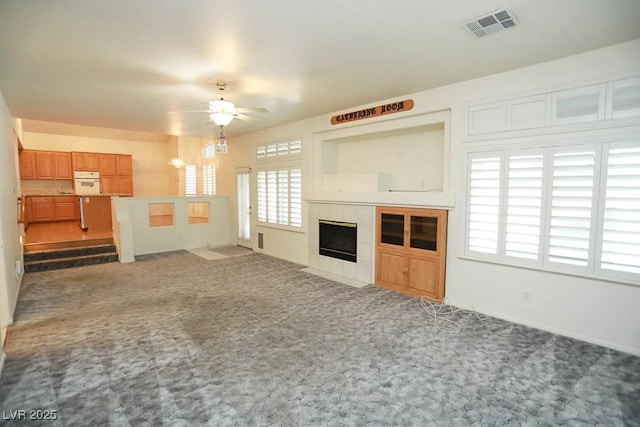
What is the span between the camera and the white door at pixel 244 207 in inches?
323

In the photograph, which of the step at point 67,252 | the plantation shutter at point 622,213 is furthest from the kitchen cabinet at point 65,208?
the plantation shutter at point 622,213

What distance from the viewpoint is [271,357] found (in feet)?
9.63

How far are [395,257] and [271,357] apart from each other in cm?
260

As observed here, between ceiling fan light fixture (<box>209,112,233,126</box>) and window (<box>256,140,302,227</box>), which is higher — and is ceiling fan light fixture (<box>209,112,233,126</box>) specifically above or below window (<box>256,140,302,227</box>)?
above

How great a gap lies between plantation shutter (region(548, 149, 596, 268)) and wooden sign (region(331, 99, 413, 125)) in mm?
2052

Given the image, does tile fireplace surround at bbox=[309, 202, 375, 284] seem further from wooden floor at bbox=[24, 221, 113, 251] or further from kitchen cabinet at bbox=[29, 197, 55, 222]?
kitchen cabinet at bbox=[29, 197, 55, 222]

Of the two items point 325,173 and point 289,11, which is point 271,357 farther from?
point 325,173

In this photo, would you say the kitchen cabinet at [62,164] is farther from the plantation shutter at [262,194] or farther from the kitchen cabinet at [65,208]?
the plantation shutter at [262,194]

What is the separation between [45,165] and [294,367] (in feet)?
36.8

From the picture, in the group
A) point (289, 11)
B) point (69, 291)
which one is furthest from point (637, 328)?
point (69, 291)

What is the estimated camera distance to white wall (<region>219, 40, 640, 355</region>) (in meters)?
3.05

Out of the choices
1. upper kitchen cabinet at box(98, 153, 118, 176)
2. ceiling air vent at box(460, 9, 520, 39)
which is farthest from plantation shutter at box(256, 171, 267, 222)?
upper kitchen cabinet at box(98, 153, 118, 176)

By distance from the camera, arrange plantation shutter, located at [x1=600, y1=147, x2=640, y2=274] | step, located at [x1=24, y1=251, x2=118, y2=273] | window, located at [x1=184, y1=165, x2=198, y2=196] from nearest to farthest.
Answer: plantation shutter, located at [x1=600, y1=147, x2=640, y2=274] < step, located at [x1=24, y1=251, x2=118, y2=273] < window, located at [x1=184, y1=165, x2=198, y2=196]

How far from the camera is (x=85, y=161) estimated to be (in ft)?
33.4
